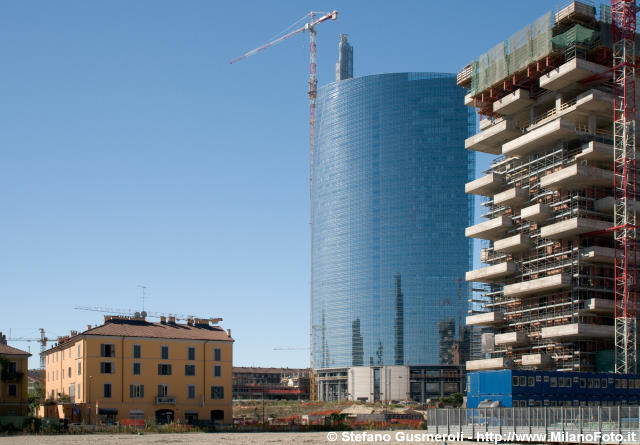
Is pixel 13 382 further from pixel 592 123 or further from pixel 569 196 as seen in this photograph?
pixel 592 123

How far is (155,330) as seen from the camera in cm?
11181

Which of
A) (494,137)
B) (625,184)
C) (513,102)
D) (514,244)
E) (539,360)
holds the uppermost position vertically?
(513,102)

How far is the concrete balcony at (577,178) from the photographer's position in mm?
99312

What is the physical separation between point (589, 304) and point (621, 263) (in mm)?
6879

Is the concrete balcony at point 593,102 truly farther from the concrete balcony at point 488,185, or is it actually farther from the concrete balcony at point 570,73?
the concrete balcony at point 488,185

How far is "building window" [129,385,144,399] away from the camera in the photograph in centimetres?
10700

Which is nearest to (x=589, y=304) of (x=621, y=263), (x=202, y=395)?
(x=621, y=263)

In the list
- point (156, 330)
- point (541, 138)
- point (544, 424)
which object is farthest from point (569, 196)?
point (156, 330)

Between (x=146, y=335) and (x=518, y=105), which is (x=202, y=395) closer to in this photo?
(x=146, y=335)

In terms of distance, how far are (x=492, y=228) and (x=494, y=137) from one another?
41.5 feet

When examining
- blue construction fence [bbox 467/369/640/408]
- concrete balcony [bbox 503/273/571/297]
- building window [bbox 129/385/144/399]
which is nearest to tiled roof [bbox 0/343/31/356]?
building window [bbox 129/385/144/399]

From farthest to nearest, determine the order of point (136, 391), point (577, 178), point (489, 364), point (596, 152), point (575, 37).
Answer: point (489, 364)
point (136, 391)
point (575, 37)
point (596, 152)
point (577, 178)

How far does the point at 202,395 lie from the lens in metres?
111

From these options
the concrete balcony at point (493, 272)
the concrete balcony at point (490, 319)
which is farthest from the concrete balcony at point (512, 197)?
the concrete balcony at point (490, 319)
